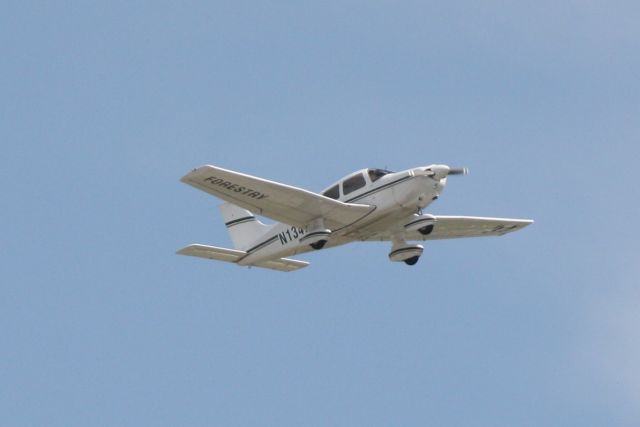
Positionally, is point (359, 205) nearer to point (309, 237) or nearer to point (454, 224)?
point (309, 237)

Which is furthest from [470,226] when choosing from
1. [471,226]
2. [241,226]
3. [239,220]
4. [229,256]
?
[229,256]

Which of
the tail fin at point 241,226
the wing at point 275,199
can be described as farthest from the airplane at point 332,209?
the tail fin at point 241,226

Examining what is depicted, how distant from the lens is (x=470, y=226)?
1751 inches

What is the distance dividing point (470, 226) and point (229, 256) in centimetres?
786

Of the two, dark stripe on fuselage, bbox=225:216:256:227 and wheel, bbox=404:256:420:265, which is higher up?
dark stripe on fuselage, bbox=225:216:256:227

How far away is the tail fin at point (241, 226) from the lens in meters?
44.5

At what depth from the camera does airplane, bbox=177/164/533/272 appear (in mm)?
38625

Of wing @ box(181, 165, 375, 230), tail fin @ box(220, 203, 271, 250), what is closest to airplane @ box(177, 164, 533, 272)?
wing @ box(181, 165, 375, 230)

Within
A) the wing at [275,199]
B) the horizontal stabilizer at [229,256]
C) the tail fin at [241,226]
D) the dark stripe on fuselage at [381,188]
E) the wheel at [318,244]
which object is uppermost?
the tail fin at [241,226]

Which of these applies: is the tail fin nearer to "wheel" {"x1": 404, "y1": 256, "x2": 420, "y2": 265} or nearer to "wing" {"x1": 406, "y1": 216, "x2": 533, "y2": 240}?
"wheel" {"x1": 404, "y1": 256, "x2": 420, "y2": 265}

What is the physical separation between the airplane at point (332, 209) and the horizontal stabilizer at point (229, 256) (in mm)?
30

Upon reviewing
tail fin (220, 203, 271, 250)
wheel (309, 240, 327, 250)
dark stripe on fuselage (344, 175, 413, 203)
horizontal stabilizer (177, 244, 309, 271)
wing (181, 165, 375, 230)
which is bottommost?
wheel (309, 240, 327, 250)

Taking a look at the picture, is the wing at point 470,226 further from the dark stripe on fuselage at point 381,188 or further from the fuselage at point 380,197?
the dark stripe on fuselage at point 381,188

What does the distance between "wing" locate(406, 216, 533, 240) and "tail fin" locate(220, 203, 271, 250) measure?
17.1 ft
